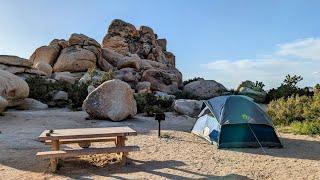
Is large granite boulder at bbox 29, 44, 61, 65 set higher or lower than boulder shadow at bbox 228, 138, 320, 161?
higher

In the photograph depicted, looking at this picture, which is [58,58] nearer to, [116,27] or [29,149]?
[116,27]

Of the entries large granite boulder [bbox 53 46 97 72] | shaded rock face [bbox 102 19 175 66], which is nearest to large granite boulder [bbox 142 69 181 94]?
large granite boulder [bbox 53 46 97 72]

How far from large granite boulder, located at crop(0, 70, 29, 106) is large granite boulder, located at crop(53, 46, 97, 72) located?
1348 cm

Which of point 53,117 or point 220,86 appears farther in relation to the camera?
point 220,86

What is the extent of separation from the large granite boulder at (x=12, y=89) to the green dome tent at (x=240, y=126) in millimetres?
11946

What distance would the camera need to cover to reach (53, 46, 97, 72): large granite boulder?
3488 centimetres

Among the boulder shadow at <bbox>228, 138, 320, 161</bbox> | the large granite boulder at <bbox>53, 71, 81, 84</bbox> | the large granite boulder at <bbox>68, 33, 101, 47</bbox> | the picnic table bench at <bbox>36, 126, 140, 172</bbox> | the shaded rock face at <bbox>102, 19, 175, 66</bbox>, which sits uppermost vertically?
the shaded rock face at <bbox>102, 19, 175, 66</bbox>

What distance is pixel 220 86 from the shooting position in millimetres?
33188

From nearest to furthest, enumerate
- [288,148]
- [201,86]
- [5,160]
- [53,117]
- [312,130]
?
[5,160], [288,148], [312,130], [53,117], [201,86]

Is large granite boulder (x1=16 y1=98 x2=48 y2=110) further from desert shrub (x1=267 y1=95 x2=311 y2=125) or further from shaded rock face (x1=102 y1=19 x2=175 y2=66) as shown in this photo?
shaded rock face (x1=102 y1=19 x2=175 y2=66)

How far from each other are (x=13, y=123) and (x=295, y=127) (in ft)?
40.2

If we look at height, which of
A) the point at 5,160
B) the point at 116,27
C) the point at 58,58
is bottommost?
the point at 5,160

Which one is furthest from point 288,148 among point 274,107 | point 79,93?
point 79,93

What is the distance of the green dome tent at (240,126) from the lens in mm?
12305
